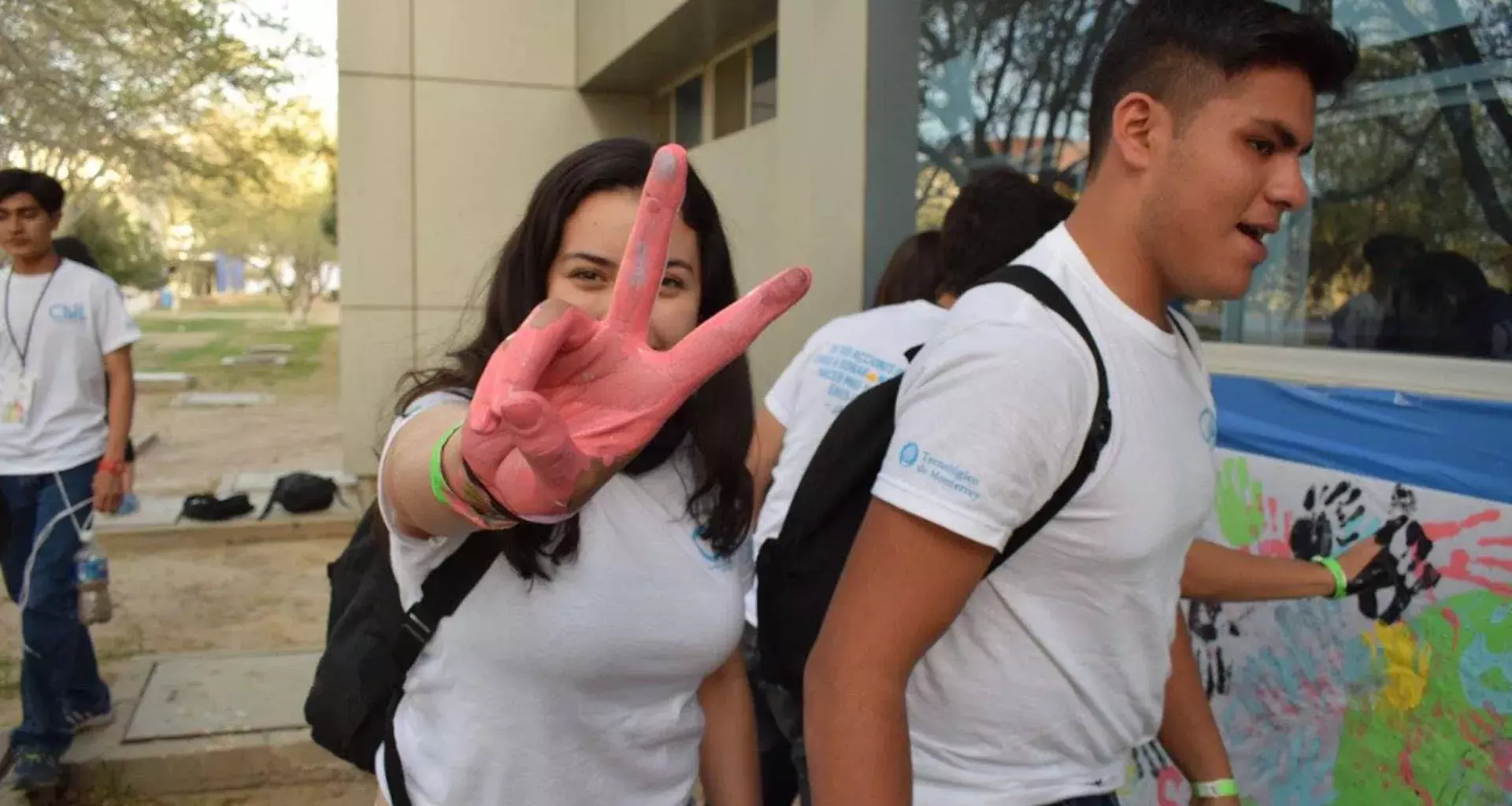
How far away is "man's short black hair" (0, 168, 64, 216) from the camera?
4.50 metres

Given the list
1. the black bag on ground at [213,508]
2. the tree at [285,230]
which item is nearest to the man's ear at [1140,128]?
the black bag on ground at [213,508]

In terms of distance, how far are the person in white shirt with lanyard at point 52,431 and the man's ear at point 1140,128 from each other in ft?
13.9

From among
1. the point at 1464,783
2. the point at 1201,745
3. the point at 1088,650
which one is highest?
the point at 1088,650

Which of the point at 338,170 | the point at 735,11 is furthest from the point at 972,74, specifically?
the point at 338,170

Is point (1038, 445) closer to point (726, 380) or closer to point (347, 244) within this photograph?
point (726, 380)

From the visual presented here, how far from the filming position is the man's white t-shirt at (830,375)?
3.08m

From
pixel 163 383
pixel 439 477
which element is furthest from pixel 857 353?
pixel 163 383

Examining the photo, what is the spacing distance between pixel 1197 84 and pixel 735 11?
6540mm

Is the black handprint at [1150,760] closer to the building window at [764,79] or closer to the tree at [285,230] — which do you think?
the building window at [764,79]

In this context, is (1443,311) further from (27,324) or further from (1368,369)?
(27,324)

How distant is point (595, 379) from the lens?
1.20 meters

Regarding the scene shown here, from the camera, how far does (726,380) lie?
2.02 meters

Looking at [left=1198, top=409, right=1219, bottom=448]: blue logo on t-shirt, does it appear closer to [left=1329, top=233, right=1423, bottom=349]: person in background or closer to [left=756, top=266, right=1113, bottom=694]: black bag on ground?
[left=756, top=266, right=1113, bottom=694]: black bag on ground

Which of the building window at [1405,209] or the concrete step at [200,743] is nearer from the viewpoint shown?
the building window at [1405,209]
